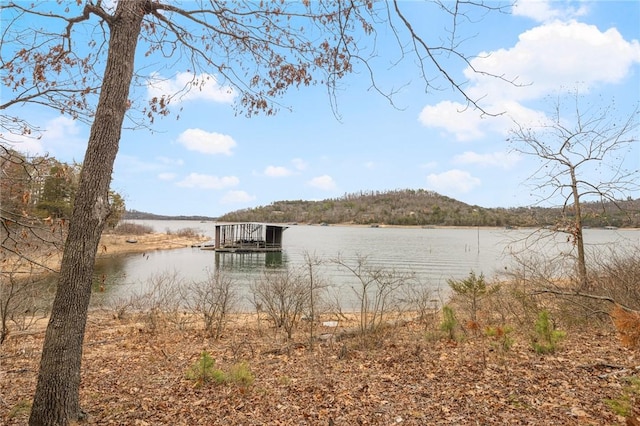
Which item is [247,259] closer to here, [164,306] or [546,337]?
[164,306]

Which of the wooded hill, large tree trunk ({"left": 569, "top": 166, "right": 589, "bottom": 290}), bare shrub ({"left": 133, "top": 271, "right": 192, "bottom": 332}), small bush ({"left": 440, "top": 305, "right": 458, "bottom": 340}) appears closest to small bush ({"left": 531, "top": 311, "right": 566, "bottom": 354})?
small bush ({"left": 440, "top": 305, "right": 458, "bottom": 340})

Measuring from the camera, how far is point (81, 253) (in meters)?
3.37

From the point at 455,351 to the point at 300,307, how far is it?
3853 mm

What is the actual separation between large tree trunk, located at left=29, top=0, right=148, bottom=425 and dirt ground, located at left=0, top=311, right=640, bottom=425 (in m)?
0.46

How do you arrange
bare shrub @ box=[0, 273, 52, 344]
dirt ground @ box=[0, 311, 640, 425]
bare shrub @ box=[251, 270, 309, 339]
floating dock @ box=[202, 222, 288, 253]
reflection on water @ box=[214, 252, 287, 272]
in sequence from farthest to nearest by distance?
floating dock @ box=[202, 222, 288, 253] < reflection on water @ box=[214, 252, 287, 272] < bare shrub @ box=[251, 270, 309, 339] < bare shrub @ box=[0, 273, 52, 344] < dirt ground @ box=[0, 311, 640, 425]

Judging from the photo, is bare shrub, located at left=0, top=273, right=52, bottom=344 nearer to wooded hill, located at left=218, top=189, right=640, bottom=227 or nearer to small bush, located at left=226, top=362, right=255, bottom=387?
small bush, located at left=226, top=362, right=255, bottom=387

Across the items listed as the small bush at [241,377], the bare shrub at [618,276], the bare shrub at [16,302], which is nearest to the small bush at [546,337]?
the bare shrub at [618,276]

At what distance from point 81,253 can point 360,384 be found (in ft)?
11.2

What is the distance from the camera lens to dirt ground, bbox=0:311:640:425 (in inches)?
152

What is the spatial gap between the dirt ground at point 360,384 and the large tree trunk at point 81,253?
46 centimetres

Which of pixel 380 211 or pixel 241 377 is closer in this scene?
pixel 241 377

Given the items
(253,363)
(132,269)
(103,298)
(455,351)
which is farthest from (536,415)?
(132,269)

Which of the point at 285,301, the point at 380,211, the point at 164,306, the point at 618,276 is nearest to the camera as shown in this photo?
the point at 618,276

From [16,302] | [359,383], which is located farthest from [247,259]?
[359,383]
